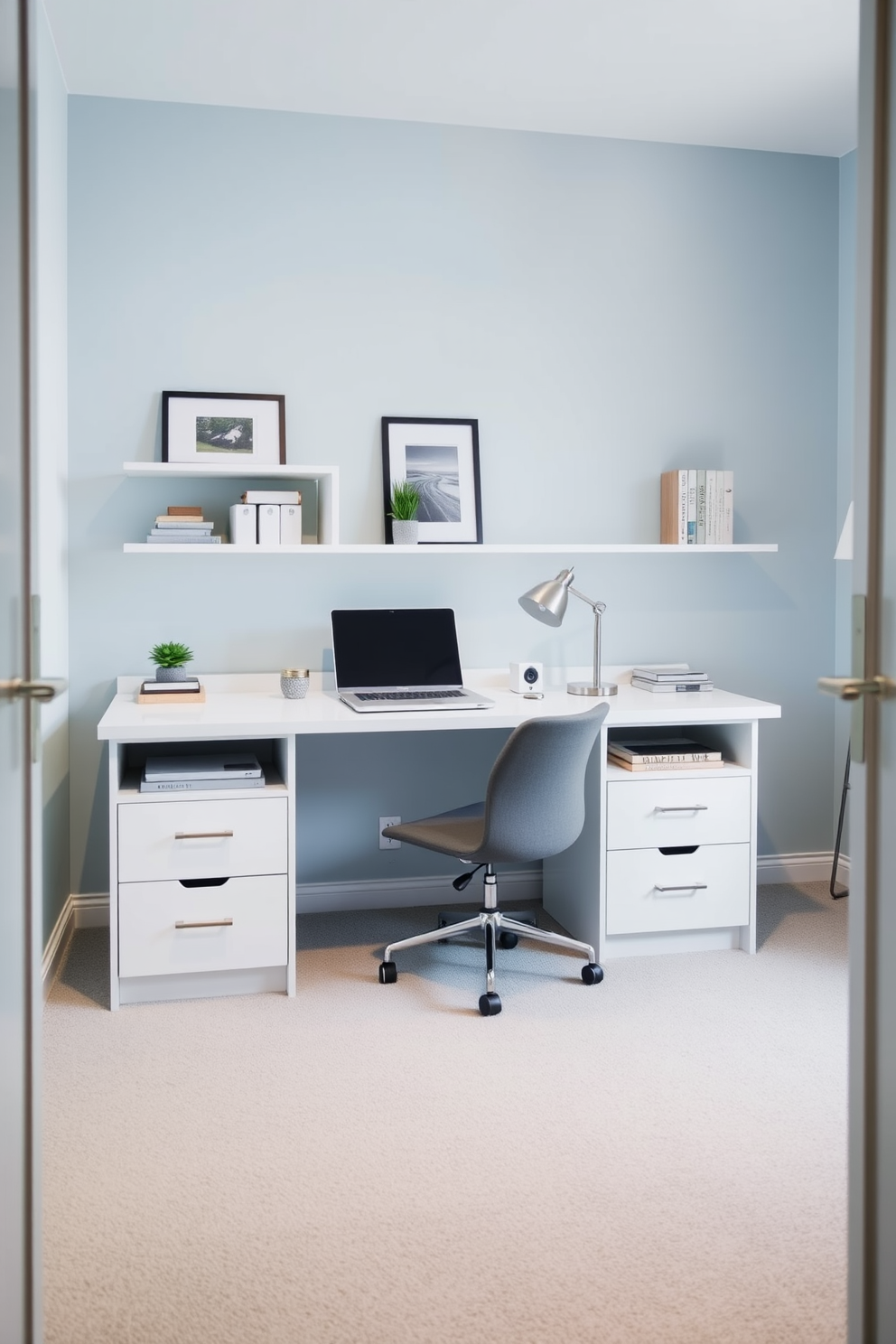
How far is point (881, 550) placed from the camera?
1.33 metres

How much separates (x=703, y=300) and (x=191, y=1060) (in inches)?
115

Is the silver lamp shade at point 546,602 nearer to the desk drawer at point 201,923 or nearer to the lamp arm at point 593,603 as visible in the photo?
the lamp arm at point 593,603

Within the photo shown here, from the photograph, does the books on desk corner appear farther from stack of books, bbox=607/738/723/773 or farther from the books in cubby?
the books in cubby

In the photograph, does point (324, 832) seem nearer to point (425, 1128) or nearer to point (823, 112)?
point (425, 1128)

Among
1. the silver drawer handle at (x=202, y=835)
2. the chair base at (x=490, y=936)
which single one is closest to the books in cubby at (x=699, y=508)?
the chair base at (x=490, y=936)

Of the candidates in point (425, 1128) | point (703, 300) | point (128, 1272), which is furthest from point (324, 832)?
point (703, 300)

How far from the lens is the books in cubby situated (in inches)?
151

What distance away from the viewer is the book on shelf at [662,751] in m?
3.37

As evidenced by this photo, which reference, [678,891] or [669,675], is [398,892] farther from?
[669,675]

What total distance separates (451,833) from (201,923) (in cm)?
71

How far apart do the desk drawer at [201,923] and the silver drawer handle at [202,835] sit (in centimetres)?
12

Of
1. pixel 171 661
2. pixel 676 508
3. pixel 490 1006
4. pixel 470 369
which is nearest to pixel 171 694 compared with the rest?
pixel 171 661

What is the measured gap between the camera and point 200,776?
3.06 m

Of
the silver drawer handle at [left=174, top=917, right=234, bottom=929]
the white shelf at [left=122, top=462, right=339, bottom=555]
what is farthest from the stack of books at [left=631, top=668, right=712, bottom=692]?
the silver drawer handle at [left=174, top=917, right=234, bottom=929]
